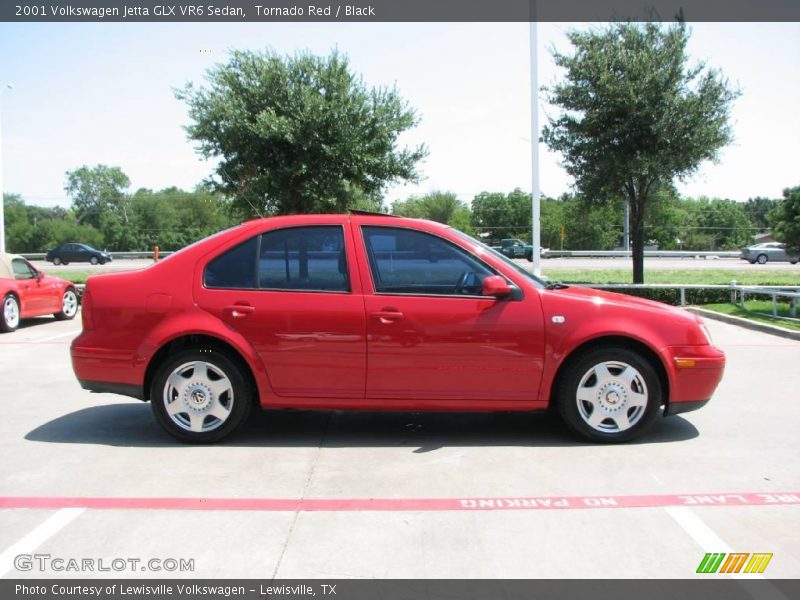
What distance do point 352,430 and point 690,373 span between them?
8.86ft

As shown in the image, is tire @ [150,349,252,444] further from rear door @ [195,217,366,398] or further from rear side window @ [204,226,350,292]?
rear side window @ [204,226,350,292]

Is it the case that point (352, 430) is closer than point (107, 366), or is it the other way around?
point (107, 366)

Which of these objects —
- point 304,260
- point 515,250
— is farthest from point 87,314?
point 515,250

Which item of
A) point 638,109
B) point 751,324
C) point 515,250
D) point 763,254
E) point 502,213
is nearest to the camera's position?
point 751,324

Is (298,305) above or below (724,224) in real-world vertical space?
below

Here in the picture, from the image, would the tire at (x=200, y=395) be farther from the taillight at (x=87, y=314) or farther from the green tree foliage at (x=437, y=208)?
the green tree foliage at (x=437, y=208)

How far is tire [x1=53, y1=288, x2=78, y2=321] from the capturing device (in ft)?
44.7

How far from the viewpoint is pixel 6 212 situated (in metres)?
80.1

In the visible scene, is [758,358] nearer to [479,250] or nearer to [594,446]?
[594,446]

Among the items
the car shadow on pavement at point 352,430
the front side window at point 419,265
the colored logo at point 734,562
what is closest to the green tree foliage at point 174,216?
the car shadow on pavement at point 352,430

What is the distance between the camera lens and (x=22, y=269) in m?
12.5

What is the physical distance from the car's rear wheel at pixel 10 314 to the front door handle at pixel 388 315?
375 inches

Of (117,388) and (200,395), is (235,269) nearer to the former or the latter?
(200,395)

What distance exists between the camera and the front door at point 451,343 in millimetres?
4867
